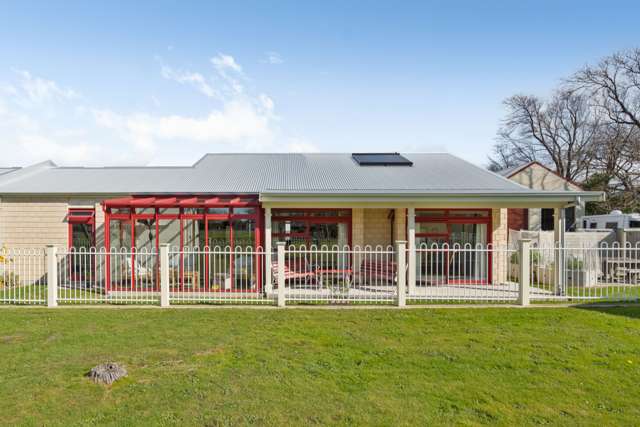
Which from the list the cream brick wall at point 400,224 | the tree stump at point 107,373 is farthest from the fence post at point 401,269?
the tree stump at point 107,373

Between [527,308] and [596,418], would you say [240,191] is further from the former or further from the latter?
[596,418]

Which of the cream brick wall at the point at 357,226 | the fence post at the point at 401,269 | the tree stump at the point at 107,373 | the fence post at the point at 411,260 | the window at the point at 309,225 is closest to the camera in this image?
the tree stump at the point at 107,373

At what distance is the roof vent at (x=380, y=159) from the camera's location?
1528cm

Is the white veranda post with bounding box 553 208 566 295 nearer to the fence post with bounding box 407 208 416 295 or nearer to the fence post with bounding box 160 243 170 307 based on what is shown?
the fence post with bounding box 407 208 416 295

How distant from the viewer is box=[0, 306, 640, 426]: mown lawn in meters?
3.85

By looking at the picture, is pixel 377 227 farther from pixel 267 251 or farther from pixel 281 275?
pixel 281 275

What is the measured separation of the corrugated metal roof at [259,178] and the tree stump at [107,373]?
6.99 m

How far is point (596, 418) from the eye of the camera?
373cm

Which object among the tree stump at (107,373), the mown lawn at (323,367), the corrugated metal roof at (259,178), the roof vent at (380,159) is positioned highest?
the roof vent at (380,159)

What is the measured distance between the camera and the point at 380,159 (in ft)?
52.1

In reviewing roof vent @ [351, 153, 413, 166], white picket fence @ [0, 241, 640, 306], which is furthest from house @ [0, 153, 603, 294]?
roof vent @ [351, 153, 413, 166]

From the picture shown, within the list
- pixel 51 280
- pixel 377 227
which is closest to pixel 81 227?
pixel 51 280

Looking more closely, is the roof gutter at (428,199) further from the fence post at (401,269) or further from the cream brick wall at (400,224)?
the fence post at (401,269)

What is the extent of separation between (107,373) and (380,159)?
13.4m
